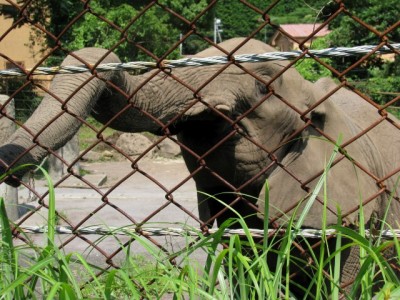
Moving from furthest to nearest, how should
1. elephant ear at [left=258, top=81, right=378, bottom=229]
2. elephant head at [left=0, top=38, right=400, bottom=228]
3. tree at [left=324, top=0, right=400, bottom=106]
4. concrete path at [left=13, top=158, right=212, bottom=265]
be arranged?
tree at [left=324, top=0, right=400, bottom=106]
concrete path at [left=13, top=158, right=212, bottom=265]
elephant ear at [left=258, top=81, right=378, bottom=229]
elephant head at [left=0, top=38, right=400, bottom=228]

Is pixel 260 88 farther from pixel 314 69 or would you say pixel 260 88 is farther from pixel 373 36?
pixel 314 69

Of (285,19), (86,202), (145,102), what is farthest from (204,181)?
(285,19)

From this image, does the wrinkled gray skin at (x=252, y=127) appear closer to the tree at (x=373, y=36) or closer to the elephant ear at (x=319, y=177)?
the elephant ear at (x=319, y=177)

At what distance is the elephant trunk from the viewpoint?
62.7 inches

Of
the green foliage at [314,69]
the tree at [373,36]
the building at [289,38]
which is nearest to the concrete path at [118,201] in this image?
the building at [289,38]

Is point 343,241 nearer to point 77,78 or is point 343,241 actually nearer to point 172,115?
point 172,115

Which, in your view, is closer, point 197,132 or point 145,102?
point 145,102

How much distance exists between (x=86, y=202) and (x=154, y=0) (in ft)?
23.5

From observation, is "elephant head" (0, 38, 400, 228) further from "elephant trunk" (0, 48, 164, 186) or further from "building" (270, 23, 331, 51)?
"building" (270, 23, 331, 51)

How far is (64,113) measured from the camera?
5.66 feet

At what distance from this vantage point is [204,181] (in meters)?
2.47

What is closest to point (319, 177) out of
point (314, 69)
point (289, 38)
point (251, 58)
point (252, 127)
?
point (252, 127)

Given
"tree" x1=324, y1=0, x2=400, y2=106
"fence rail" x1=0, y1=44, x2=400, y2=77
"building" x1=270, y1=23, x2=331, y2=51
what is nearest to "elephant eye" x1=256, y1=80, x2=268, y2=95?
"building" x1=270, y1=23, x2=331, y2=51

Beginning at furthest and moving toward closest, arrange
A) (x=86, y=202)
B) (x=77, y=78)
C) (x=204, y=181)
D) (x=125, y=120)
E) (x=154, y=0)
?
(x=86, y=202), (x=204, y=181), (x=125, y=120), (x=77, y=78), (x=154, y=0)
